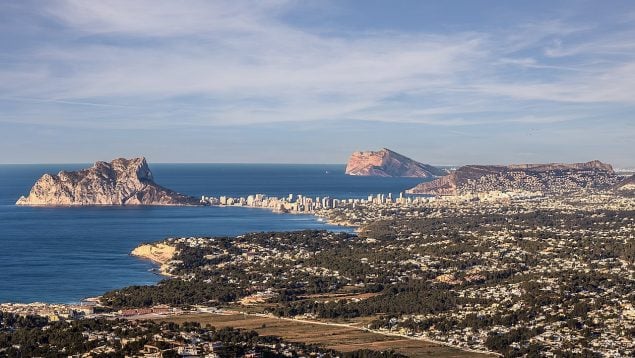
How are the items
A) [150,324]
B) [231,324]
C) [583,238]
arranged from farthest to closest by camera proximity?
[583,238] < [231,324] < [150,324]

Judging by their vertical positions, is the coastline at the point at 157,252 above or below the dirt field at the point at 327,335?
above

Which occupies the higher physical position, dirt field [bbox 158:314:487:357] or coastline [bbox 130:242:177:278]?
coastline [bbox 130:242:177:278]

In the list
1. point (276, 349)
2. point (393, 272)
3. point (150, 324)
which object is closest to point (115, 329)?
point (150, 324)

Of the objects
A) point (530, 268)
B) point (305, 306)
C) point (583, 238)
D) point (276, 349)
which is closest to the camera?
point (276, 349)

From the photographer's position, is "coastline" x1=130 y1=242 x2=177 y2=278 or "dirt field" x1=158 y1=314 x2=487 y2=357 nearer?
"dirt field" x1=158 y1=314 x2=487 y2=357

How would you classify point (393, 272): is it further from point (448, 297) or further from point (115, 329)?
point (115, 329)

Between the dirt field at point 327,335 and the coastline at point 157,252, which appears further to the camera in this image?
the coastline at point 157,252

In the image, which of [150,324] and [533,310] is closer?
[150,324]
